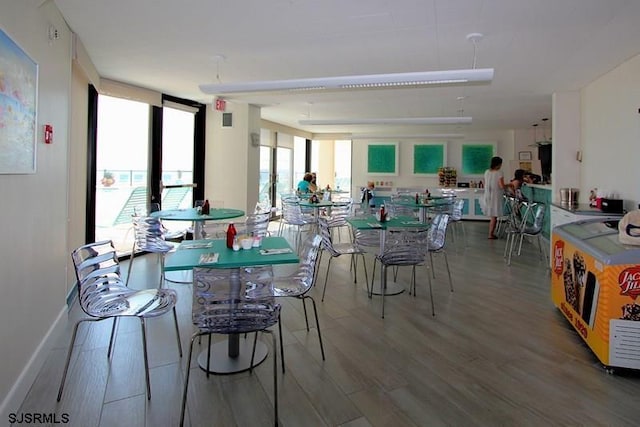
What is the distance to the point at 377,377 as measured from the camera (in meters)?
2.54

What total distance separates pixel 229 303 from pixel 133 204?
482 centimetres

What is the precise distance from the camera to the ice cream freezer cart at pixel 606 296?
2.56 meters

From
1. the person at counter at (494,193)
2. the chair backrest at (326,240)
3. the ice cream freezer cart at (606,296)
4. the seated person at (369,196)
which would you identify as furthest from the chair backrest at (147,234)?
the seated person at (369,196)

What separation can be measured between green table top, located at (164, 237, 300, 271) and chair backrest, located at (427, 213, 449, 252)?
2.15 meters

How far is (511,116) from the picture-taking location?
8.16m

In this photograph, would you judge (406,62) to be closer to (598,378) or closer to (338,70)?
(338,70)

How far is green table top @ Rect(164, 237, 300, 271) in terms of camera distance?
7.70ft

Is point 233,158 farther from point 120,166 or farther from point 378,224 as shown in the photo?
point 378,224

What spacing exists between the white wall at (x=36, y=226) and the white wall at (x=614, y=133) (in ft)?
18.6

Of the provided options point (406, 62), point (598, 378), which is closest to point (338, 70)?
point (406, 62)

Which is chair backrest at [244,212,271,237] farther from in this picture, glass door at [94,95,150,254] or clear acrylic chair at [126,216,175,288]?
glass door at [94,95,150,254]

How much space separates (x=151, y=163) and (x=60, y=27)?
10.6ft

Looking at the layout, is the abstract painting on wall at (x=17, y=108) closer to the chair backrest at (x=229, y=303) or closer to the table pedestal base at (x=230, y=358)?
the chair backrest at (x=229, y=303)

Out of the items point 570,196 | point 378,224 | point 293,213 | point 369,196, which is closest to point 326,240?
point 378,224
